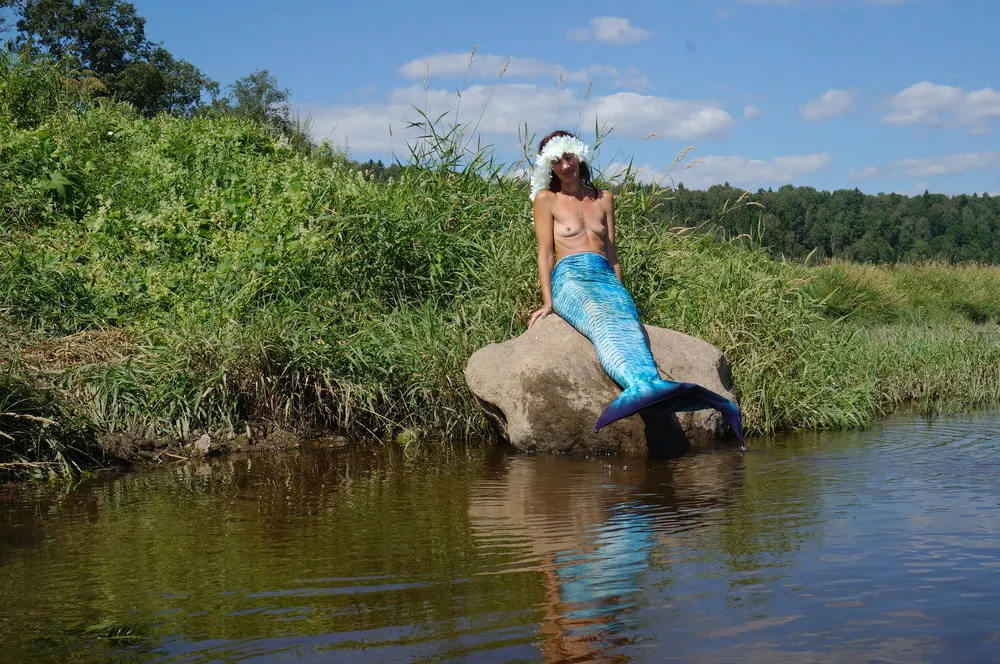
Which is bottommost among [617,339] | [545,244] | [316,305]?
[617,339]

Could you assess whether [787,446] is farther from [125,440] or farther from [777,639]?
[125,440]

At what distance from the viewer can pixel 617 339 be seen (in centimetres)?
685

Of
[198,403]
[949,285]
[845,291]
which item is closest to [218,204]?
[198,403]

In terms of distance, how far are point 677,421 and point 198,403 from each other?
345 cm

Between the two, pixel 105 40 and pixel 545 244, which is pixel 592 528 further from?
pixel 105 40

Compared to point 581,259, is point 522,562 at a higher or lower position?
lower

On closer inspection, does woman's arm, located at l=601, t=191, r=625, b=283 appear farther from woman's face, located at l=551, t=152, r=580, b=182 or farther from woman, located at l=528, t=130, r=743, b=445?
woman's face, located at l=551, t=152, r=580, b=182

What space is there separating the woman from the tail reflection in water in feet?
2.85

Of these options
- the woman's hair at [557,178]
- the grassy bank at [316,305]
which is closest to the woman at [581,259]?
the woman's hair at [557,178]

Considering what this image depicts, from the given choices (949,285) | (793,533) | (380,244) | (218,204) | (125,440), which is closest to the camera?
(793,533)

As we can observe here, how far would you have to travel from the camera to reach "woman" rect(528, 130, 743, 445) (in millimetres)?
6871

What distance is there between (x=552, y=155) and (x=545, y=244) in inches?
26.5

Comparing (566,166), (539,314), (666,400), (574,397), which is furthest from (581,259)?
(666,400)

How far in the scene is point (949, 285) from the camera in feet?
60.6
